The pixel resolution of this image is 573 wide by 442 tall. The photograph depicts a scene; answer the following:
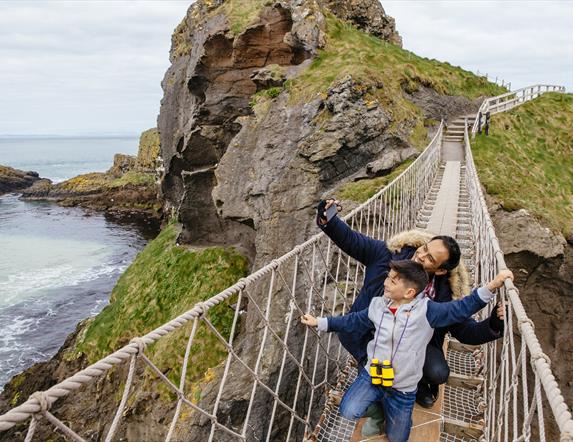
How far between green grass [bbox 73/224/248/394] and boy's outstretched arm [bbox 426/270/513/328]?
27.7 feet

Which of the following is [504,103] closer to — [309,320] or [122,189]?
[309,320]

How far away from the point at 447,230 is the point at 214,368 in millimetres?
5961

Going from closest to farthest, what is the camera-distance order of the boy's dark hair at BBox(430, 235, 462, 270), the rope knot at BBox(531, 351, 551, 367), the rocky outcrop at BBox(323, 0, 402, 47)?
the rope knot at BBox(531, 351, 551, 367) → the boy's dark hair at BBox(430, 235, 462, 270) → the rocky outcrop at BBox(323, 0, 402, 47)

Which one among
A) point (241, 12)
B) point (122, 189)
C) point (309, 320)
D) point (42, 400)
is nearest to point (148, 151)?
point (122, 189)

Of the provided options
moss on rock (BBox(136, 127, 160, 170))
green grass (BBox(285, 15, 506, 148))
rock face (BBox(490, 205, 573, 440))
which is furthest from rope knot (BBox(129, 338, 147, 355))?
moss on rock (BBox(136, 127, 160, 170))

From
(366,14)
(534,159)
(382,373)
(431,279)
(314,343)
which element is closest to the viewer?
(382,373)

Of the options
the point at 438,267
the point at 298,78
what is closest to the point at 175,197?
the point at 298,78

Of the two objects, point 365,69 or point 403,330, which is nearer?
point 403,330

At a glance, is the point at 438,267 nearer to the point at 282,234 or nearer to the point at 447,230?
the point at 447,230

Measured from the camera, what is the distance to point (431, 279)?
313cm

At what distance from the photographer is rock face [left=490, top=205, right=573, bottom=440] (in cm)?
962

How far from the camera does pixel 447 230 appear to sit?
6.84m

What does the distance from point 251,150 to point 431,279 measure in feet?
29.4

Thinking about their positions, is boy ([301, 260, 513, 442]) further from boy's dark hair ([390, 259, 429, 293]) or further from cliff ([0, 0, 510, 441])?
cliff ([0, 0, 510, 441])
